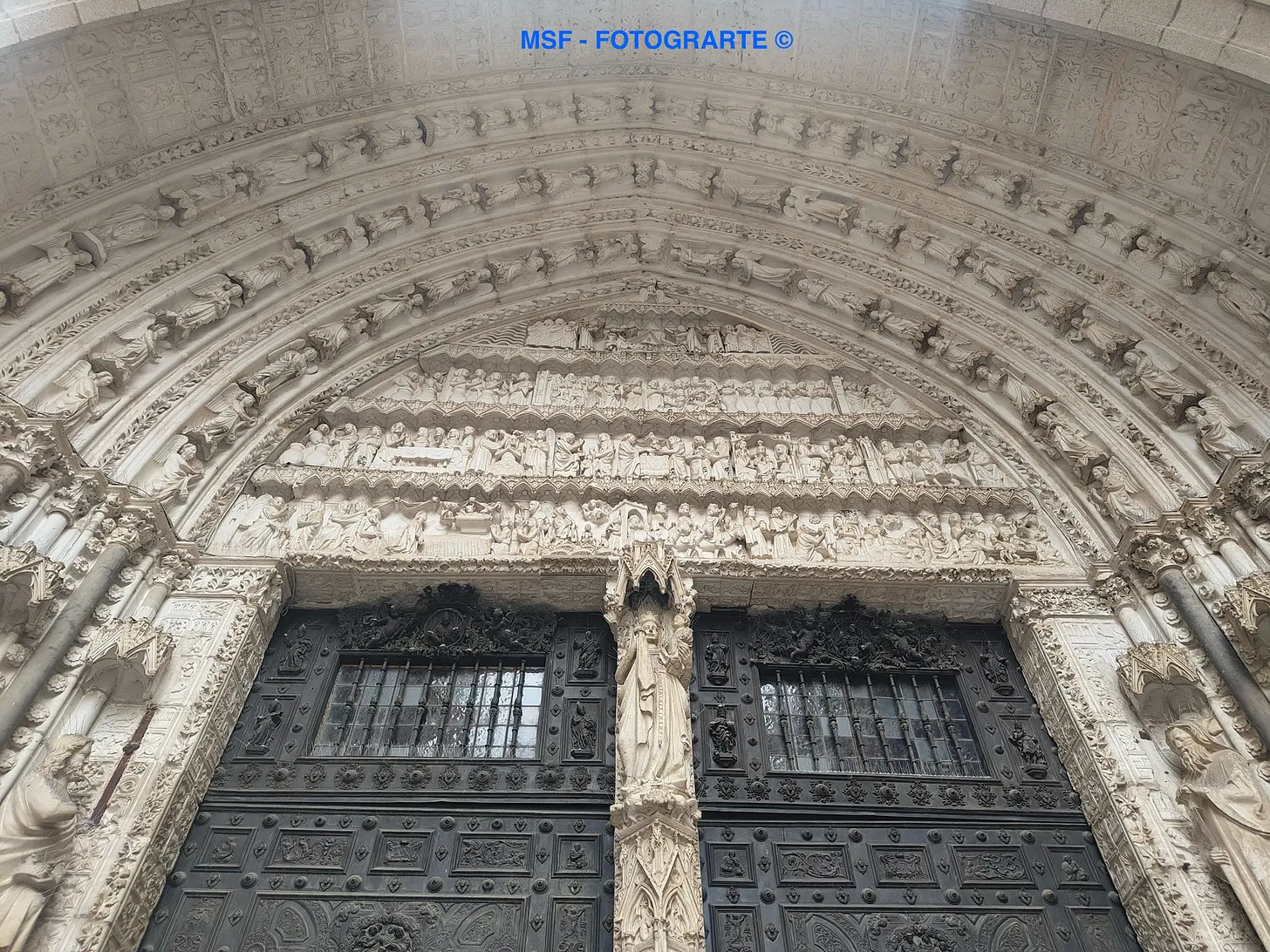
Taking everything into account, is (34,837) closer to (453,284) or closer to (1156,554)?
(453,284)

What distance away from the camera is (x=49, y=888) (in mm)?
3684

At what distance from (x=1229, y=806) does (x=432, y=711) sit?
4.69 m

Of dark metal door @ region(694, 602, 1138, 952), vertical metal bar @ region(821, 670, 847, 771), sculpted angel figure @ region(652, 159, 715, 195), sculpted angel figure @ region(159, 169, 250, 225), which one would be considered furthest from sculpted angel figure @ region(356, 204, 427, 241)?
vertical metal bar @ region(821, 670, 847, 771)

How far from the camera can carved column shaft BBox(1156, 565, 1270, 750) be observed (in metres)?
4.41

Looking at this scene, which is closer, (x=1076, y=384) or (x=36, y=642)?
(x=36, y=642)

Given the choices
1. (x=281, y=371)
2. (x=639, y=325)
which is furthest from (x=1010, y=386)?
(x=281, y=371)

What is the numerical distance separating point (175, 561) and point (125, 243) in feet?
9.02

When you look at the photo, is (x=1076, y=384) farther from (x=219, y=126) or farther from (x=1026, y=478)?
(x=219, y=126)

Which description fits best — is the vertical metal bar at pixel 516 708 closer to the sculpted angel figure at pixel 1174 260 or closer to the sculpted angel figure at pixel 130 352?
the sculpted angel figure at pixel 130 352

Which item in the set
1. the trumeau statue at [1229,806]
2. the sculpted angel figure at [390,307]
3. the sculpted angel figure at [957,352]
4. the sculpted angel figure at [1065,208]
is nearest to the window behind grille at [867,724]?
the trumeau statue at [1229,806]

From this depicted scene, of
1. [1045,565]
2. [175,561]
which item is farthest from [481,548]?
[1045,565]

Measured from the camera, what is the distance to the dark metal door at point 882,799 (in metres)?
4.38

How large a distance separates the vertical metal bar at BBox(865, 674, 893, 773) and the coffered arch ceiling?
193 centimetres

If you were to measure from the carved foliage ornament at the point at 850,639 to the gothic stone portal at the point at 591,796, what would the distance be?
0.02 m
